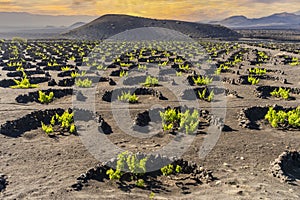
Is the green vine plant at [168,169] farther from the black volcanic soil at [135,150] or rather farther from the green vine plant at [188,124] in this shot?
the green vine plant at [188,124]

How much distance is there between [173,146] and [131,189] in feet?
11.1

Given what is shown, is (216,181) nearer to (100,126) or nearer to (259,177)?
(259,177)

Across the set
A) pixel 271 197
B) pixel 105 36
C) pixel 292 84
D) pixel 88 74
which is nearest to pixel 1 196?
pixel 271 197

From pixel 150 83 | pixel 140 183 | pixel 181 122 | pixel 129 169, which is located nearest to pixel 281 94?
pixel 150 83

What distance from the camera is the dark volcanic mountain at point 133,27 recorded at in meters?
115

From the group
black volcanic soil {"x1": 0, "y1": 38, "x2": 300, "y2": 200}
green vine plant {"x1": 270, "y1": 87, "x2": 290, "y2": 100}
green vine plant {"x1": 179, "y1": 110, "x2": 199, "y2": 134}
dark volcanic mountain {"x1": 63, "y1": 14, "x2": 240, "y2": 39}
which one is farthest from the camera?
dark volcanic mountain {"x1": 63, "y1": 14, "x2": 240, "y2": 39}

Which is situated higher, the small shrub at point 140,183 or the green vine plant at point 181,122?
the green vine plant at point 181,122

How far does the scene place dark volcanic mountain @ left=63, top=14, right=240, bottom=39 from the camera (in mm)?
115456

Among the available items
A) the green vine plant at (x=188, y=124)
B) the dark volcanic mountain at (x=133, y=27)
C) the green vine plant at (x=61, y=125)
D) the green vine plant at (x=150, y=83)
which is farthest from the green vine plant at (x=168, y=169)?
the dark volcanic mountain at (x=133, y=27)

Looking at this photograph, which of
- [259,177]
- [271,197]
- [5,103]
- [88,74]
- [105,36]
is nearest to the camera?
[271,197]

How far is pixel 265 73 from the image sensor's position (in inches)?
1070

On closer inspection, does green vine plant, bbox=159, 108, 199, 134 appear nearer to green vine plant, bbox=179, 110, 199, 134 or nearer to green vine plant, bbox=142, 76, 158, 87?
green vine plant, bbox=179, 110, 199, 134

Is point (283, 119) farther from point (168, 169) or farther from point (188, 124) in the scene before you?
point (168, 169)

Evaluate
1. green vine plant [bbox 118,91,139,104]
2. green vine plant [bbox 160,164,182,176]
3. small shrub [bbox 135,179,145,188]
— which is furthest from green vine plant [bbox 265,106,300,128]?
small shrub [bbox 135,179,145,188]
